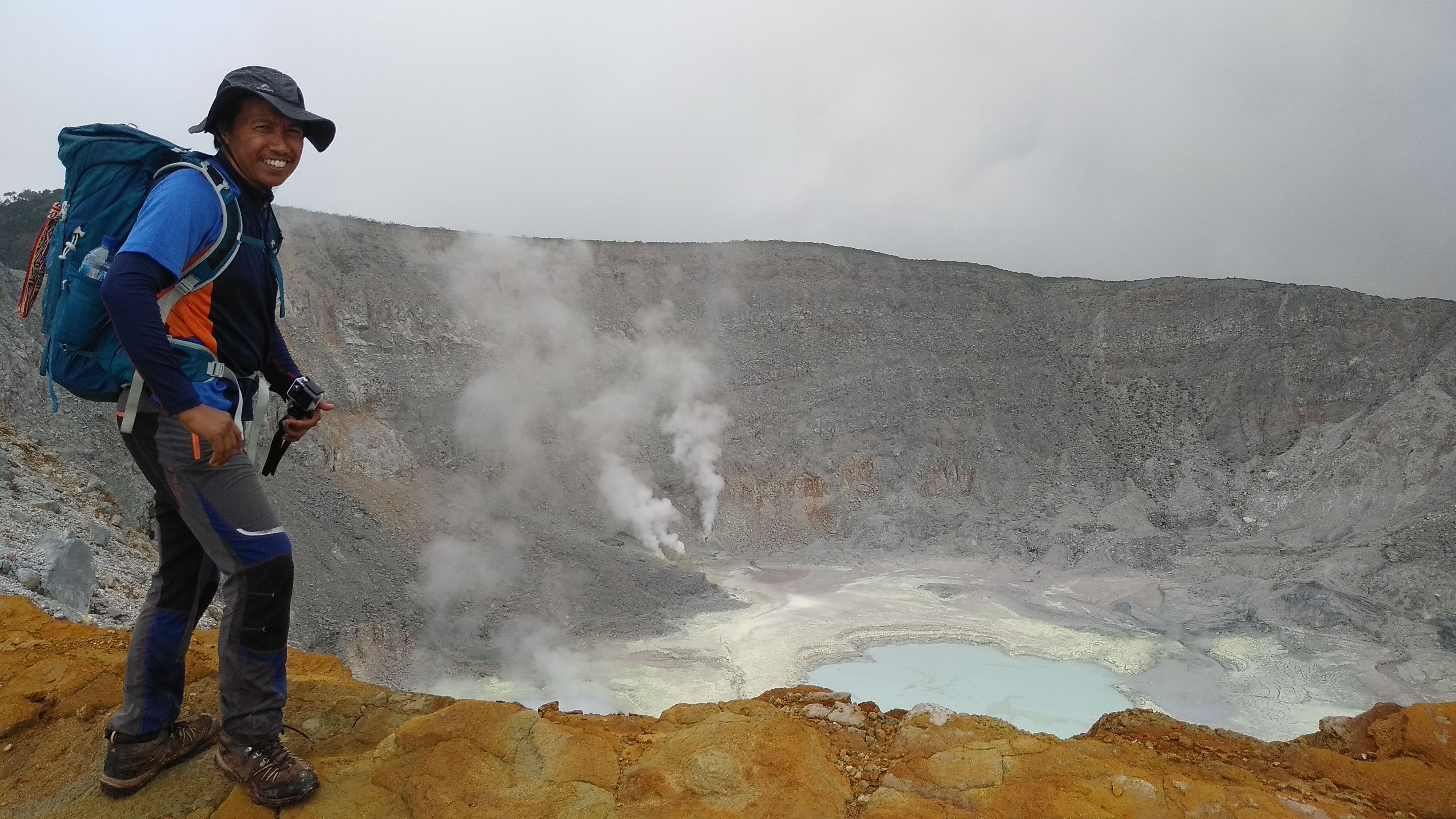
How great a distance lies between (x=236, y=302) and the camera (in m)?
2.62

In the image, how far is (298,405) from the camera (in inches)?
121

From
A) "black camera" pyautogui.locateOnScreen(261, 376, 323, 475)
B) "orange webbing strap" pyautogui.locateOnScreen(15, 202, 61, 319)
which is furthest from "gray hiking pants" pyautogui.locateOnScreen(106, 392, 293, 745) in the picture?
"orange webbing strap" pyautogui.locateOnScreen(15, 202, 61, 319)

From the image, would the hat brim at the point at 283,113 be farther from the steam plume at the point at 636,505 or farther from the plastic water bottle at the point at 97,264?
the steam plume at the point at 636,505

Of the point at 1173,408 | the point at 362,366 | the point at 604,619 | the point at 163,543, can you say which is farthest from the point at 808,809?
the point at 1173,408

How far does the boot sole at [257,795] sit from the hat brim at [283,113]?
2.21m

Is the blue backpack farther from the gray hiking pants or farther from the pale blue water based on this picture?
the pale blue water

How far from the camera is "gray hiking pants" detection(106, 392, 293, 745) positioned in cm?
253

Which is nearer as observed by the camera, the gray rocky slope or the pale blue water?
the pale blue water

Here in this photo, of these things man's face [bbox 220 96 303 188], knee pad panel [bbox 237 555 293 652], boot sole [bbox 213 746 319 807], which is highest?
man's face [bbox 220 96 303 188]

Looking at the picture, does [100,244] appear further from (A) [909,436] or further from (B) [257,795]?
(A) [909,436]

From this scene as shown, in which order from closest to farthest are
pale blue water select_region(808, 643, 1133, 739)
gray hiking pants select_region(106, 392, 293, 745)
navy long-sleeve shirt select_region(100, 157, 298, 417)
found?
navy long-sleeve shirt select_region(100, 157, 298, 417) < gray hiking pants select_region(106, 392, 293, 745) < pale blue water select_region(808, 643, 1133, 739)

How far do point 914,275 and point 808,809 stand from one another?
128 feet

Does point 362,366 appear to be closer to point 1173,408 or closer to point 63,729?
point 63,729

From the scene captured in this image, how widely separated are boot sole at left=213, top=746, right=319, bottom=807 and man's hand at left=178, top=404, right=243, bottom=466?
1.09 m
